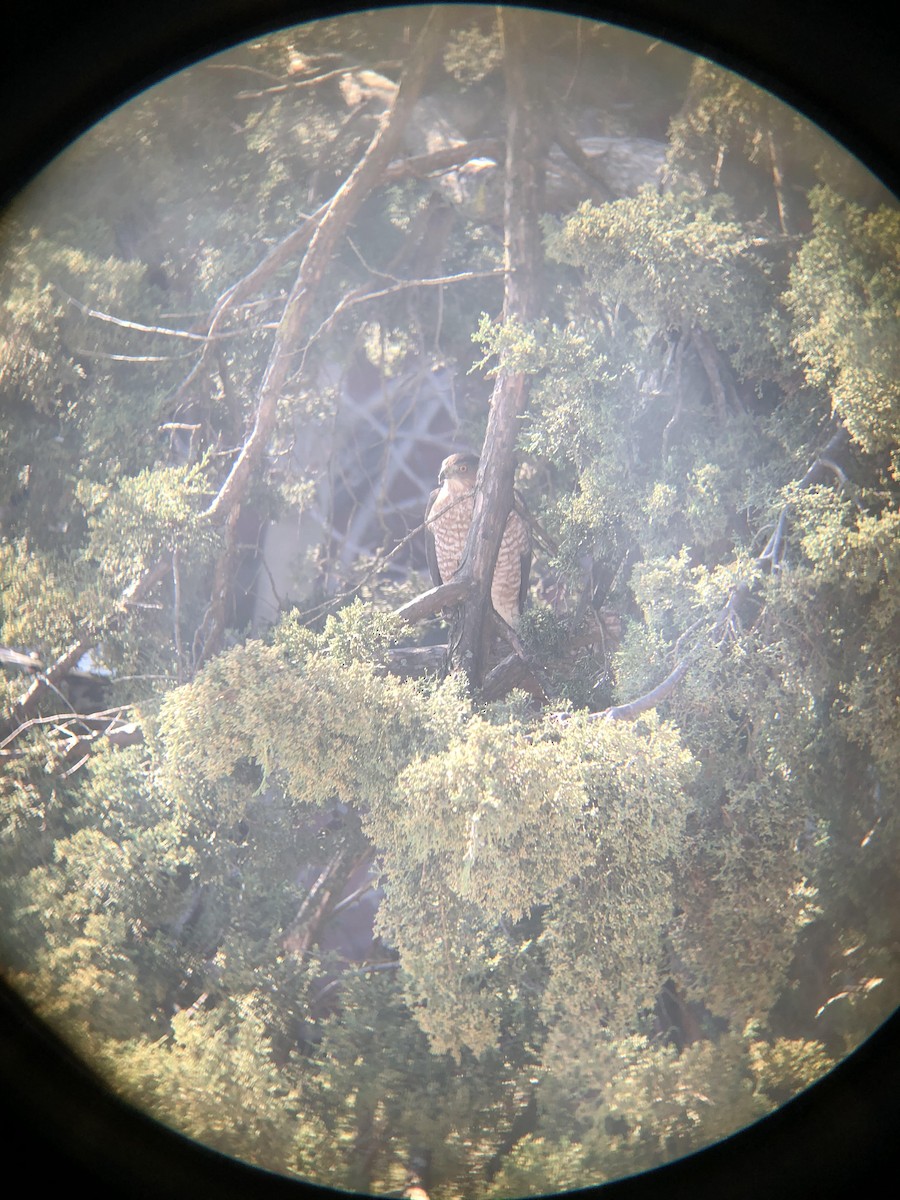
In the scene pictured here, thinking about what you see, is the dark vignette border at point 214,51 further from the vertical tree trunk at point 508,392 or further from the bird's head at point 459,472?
the bird's head at point 459,472

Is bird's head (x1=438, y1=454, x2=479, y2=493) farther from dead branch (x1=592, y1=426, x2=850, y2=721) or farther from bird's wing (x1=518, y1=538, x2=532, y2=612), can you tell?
dead branch (x1=592, y1=426, x2=850, y2=721)

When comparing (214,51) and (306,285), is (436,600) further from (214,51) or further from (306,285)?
(214,51)

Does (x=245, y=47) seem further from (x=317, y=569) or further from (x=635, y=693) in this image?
(x=635, y=693)

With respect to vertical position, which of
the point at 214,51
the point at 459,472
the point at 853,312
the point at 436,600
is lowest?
the point at 436,600

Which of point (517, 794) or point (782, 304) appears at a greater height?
point (782, 304)

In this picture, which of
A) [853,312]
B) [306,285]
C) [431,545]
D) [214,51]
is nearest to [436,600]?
[431,545]

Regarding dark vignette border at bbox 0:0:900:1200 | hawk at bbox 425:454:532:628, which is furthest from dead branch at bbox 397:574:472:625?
dark vignette border at bbox 0:0:900:1200

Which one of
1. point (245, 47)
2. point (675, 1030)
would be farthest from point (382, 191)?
point (675, 1030)

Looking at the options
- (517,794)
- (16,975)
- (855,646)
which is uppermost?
(855,646)
